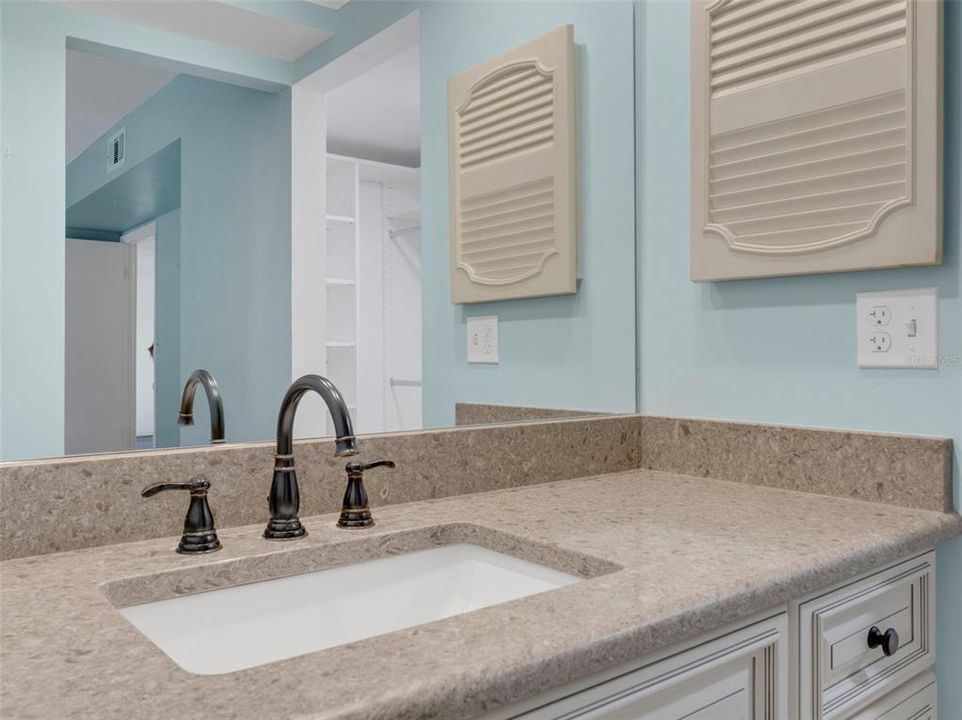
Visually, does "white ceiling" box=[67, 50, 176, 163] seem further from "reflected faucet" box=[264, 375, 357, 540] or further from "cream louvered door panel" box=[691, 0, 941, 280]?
"cream louvered door panel" box=[691, 0, 941, 280]

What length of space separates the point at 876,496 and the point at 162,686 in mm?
1108

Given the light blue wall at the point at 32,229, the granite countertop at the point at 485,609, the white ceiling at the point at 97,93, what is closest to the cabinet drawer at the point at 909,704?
the granite countertop at the point at 485,609

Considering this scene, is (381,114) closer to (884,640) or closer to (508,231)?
(508,231)

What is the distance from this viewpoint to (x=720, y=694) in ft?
2.77

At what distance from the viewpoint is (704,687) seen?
0.83 metres

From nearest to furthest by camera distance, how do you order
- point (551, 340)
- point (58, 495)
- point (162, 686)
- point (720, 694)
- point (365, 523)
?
point (162, 686)
point (720, 694)
point (58, 495)
point (365, 523)
point (551, 340)

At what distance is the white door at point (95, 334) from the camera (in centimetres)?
95

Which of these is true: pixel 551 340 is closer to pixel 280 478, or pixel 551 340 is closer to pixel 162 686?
pixel 280 478

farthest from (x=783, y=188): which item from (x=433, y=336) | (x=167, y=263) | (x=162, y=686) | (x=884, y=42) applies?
(x=162, y=686)

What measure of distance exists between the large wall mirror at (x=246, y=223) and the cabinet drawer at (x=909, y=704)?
0.74 meters

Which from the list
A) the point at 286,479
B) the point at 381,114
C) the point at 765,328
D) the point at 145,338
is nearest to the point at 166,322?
the point at 145,338

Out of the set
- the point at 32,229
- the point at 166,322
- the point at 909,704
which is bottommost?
the point at 909,704

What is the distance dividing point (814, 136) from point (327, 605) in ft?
3.51

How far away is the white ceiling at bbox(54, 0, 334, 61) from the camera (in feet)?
3.32
